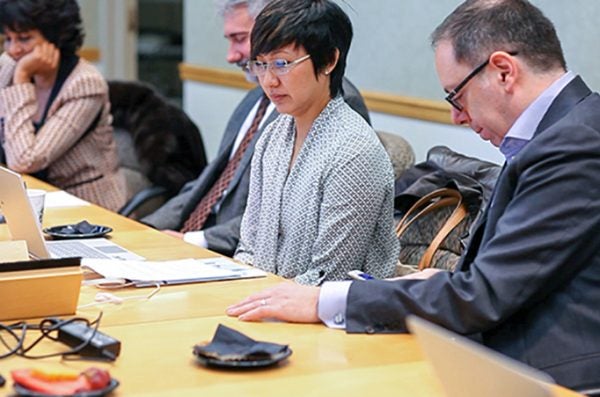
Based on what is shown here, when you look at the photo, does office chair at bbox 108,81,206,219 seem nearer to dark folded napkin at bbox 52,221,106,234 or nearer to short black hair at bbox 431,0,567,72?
dark folded napkin at bbox 52,221,106,234

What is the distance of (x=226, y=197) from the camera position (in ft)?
11.5

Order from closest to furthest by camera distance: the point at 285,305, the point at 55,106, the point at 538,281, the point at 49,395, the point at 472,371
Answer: the point at 472,371 → the point at 49,395 → the point at 538,281 → the point at 285,305 → the point at 55,106

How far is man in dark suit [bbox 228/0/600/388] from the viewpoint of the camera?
6.44ft

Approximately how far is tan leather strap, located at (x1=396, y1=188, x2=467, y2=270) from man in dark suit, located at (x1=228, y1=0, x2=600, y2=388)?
80 centimetres

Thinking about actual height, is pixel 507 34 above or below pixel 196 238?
above

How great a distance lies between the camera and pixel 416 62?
13.8 ft

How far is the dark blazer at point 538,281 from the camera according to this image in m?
1.96

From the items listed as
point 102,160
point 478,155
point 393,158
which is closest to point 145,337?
point 393,158

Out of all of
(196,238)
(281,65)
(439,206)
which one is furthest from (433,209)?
(196,238)

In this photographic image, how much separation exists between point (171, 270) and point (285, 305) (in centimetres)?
48

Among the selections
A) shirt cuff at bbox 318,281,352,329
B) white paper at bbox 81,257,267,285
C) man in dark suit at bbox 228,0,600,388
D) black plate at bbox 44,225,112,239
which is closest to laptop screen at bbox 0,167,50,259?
white paper at bbox 81,257,267,285

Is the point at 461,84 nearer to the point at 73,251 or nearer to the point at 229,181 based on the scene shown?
the point at 73,251

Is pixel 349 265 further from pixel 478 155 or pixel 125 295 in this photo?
pixel 478 155

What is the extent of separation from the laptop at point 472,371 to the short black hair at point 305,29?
1.32m
